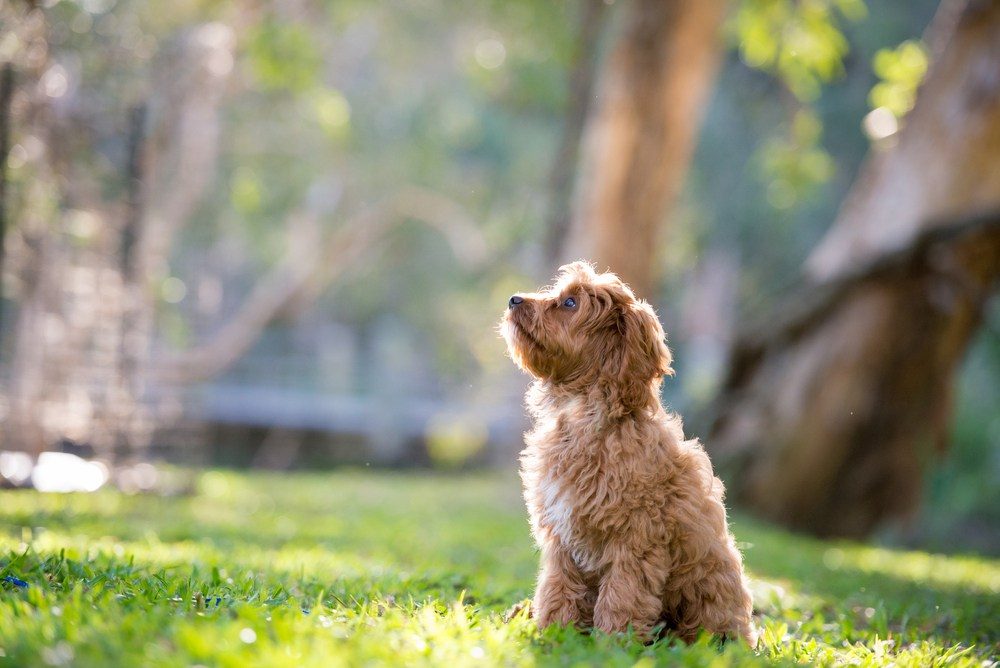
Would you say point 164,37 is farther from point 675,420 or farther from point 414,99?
point 414,99

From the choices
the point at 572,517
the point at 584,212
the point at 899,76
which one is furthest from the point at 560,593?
the point at 899,76

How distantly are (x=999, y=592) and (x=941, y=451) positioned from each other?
448cm

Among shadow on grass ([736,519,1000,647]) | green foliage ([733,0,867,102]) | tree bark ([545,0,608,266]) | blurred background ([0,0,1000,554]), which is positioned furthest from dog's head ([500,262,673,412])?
tree bark ([545,0,608,266])

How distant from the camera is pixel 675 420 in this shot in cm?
444

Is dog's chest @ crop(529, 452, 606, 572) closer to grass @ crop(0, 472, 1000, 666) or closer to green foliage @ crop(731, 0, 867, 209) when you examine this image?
grass @ crop(0, 472, 1000, 666)

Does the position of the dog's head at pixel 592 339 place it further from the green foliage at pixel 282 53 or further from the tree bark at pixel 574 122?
the tree bark at pixel 574 122

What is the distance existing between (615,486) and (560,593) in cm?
53

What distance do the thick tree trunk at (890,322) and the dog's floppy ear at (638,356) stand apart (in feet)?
23.7

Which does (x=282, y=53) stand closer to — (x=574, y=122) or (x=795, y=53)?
(x=574, y=122)

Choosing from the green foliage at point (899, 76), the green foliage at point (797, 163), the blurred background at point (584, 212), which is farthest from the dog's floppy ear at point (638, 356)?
the green foliage at point (797, 163)

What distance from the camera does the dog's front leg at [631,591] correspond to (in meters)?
3.81

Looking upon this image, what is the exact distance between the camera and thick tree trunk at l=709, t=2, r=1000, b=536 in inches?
405

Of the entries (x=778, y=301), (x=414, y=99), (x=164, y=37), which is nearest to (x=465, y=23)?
(x=414, y=99)

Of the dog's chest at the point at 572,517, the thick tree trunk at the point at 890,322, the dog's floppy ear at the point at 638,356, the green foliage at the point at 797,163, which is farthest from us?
the green foliage at the point at 797,163
